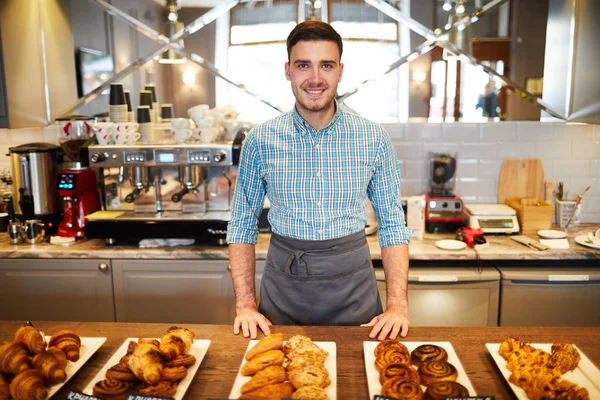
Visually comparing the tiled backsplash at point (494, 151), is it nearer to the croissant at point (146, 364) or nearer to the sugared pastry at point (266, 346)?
the sugared pastry at point (266, 346)

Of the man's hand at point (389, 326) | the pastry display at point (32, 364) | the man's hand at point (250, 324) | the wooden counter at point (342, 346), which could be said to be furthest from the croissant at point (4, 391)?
the man's hand at point (389, 326)

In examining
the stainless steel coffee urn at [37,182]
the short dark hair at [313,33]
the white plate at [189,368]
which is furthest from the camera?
the stainless steel coffee urn at [37,182]

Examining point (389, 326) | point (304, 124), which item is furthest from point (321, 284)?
point (304, 124)

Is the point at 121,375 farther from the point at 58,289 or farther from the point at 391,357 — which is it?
the point at 58,289

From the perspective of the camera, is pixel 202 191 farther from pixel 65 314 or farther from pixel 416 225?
pixel 416 225

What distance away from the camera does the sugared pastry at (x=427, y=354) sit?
4.51 ft

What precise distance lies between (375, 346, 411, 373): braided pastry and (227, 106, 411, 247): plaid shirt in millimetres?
676

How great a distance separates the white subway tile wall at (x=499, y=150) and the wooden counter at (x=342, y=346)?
193 cm

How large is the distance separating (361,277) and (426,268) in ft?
3.01

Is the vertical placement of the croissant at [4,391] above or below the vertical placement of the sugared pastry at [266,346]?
below

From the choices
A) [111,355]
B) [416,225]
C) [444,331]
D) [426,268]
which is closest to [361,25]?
[416,225]

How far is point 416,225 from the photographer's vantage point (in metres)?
3.12

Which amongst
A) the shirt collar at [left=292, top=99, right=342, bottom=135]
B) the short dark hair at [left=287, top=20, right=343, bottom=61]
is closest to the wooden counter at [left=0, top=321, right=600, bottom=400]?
the shirt collar at [left=292, top=99, right=342, bottom=135]

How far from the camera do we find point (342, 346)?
1.54 meters
